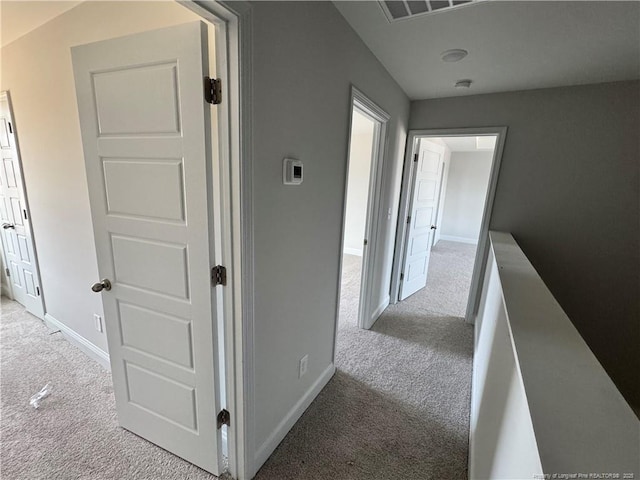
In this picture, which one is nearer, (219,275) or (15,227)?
(219,275)

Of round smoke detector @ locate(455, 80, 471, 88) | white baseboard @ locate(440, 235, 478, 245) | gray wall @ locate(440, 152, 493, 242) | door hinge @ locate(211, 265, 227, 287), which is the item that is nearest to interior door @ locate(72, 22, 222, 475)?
door hinge @ locate(211, 265, 227, 287)

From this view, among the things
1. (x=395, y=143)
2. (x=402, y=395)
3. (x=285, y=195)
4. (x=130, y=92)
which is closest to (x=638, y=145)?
(x=395, y=143)

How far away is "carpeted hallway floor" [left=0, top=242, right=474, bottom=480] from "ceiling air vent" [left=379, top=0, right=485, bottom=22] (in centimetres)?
236

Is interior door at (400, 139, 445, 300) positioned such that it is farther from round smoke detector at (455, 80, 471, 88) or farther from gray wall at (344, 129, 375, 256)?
gray wall at (344, 129, 375, 256)

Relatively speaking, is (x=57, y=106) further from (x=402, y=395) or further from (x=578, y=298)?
(x=578, y=298)

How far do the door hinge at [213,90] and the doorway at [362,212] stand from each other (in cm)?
99

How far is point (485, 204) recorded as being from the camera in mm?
2908

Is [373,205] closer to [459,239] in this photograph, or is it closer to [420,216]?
[420,216]

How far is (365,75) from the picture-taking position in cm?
190

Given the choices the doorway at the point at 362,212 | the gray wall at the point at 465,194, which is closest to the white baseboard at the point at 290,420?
the doorway at the point at 362,212

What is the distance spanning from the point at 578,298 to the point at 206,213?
327 centimetres

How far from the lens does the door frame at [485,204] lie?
2.71m

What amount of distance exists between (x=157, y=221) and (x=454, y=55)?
6.90 ft

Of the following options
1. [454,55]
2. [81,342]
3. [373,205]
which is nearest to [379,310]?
[373,205]
